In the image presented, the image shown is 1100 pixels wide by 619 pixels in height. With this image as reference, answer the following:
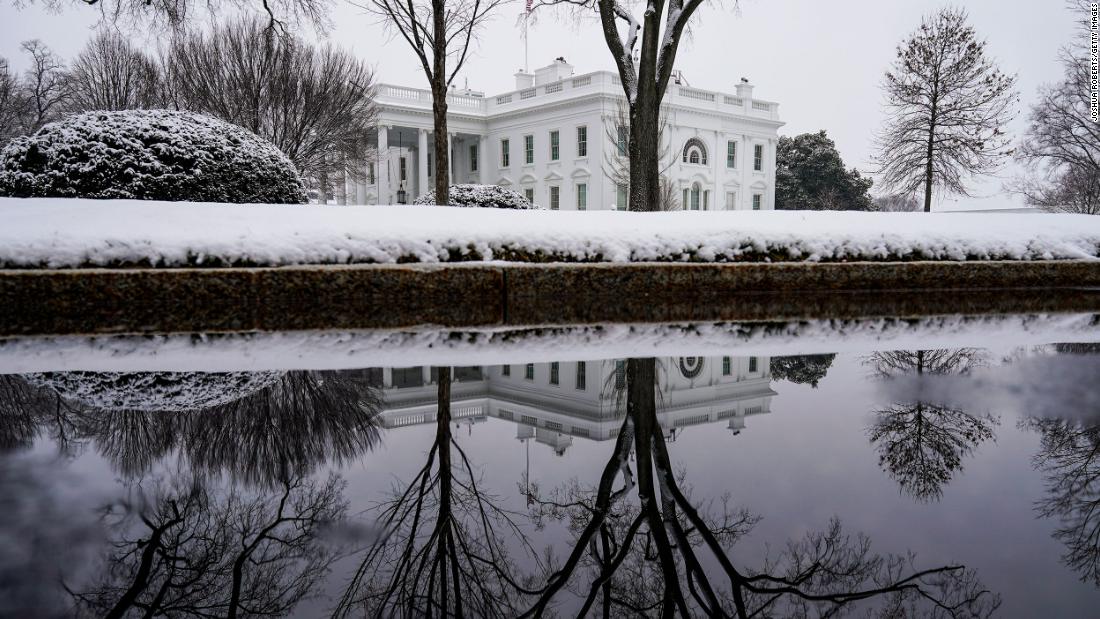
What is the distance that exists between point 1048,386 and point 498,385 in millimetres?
2746

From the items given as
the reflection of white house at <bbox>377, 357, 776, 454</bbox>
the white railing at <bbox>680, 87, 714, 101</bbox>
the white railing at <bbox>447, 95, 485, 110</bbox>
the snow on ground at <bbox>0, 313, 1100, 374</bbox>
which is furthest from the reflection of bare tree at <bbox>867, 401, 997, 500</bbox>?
the white railing at <bbox>447, 95, 485, 110</bbox>

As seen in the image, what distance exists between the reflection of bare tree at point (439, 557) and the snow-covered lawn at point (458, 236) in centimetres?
475

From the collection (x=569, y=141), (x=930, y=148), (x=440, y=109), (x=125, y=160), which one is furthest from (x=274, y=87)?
(x=930, y=148)

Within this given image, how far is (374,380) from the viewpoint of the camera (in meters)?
3.57

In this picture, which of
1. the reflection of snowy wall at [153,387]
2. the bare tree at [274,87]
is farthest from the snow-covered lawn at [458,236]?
the bare tree at [274,87]

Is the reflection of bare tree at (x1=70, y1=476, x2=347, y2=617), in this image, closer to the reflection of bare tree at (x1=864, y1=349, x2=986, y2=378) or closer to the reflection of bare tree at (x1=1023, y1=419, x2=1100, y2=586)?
the reflection of bare tree at (x1=1023, y1=419, x2=1100, y2=586)

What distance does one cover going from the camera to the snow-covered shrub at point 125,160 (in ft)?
28.7

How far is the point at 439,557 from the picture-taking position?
5.43ft

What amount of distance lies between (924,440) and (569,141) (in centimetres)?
3604

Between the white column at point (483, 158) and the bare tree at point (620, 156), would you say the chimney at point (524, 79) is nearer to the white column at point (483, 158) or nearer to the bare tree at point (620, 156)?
the white column at point (483, 158)

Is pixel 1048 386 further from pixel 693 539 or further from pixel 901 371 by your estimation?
pixel 693 539

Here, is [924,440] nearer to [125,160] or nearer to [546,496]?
[546,496]

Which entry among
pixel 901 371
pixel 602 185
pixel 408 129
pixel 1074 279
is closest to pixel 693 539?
pixel 901 371

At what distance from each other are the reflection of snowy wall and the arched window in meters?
38.3
